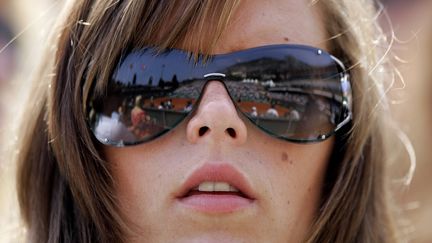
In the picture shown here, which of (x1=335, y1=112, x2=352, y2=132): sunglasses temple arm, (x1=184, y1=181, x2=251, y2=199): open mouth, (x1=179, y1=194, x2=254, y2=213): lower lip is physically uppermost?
(x1=335, y1=112, x2=352, y2=132): sunglasses temple arm

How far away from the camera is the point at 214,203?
1866 mm

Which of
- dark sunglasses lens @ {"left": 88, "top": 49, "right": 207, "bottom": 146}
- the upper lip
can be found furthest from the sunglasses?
the upper lip

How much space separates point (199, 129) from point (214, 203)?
0.57ft

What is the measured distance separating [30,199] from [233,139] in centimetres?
63

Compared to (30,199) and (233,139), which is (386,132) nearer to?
(233,139)

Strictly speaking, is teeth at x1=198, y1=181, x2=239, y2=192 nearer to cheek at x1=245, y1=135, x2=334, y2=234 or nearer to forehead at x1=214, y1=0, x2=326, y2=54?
cheek at x1=245, y1=135, x2=334, y2=234

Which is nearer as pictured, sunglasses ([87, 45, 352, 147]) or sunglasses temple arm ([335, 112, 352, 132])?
sunglasses ([87, 45, 352, 147])

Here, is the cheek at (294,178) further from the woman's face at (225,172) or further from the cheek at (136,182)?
the cheek at (136,182)

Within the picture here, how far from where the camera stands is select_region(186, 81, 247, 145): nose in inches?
73.0

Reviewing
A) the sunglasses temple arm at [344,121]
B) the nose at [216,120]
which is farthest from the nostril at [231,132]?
the sunglasses temple arm at [344,121]

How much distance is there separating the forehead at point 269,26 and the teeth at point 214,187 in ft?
1.02

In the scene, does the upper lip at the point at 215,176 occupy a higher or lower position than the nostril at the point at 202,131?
lower

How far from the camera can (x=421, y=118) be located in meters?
4.07

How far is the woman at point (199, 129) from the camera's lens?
1.88 meters
